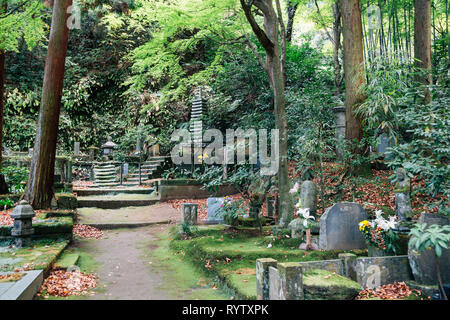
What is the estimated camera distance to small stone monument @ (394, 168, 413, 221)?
4816 mm

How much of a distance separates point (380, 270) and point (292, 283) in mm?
1422

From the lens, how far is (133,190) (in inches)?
517

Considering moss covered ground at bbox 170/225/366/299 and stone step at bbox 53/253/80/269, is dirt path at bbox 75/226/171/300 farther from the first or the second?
moss covered ground at bbox 170/225/366/299

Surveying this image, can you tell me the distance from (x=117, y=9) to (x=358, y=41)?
15528mm

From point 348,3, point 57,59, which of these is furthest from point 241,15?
point 57,59

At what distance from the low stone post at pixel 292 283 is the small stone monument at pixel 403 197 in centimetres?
251

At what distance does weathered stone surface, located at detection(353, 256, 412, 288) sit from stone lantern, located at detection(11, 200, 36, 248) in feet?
17.7

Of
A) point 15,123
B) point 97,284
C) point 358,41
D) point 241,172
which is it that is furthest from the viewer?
point 15,123

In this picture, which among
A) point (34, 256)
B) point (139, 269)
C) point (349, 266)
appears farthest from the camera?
point (139, 269)

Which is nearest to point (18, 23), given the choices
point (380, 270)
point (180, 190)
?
point (180, 190)

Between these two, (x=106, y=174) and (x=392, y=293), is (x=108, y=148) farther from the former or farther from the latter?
(x=392, y=293)

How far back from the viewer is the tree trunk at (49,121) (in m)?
7.99

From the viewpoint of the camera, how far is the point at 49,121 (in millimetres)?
8148

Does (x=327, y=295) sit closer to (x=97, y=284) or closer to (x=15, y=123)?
(x=97, y=284)
